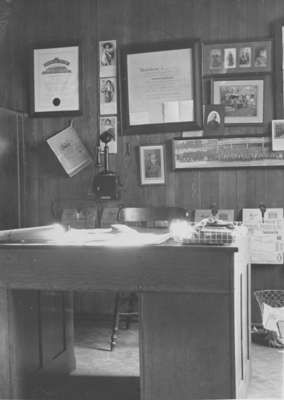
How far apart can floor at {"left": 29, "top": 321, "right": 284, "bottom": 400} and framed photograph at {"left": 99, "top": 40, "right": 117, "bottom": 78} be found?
6.59 feet

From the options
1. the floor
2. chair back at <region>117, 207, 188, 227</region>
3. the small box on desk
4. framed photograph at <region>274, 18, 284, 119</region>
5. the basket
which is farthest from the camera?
the small box on desk

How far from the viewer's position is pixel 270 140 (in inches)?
161

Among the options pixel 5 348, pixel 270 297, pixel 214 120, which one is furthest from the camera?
pixel 214 120

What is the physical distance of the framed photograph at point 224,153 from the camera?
13.5 ft

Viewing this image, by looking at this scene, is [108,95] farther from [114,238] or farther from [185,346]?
[185,346]

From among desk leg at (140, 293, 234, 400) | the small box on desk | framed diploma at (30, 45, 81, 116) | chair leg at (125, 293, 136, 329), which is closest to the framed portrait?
framed diploma at (30, 45, 81, 116)

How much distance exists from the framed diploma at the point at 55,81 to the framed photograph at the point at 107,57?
0.65ft

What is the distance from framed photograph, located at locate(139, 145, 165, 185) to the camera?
169 inches

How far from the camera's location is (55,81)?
447 centimetres

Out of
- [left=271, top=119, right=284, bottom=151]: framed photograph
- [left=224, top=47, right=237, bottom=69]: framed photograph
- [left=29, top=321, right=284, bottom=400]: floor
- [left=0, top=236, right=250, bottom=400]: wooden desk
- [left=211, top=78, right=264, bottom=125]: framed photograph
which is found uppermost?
[left=224, top=47, right=237, bottom=69]: framed photograph

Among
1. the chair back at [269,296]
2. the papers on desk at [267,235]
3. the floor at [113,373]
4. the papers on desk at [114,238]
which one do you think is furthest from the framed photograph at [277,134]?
the papers on desk at [114,238]

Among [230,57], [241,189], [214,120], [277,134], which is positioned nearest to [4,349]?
[241,189]

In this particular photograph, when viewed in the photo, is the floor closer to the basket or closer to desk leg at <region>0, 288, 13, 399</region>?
desk leg at <region>0, 288, 13, 399</region>

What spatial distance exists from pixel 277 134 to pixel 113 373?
2079 mm
